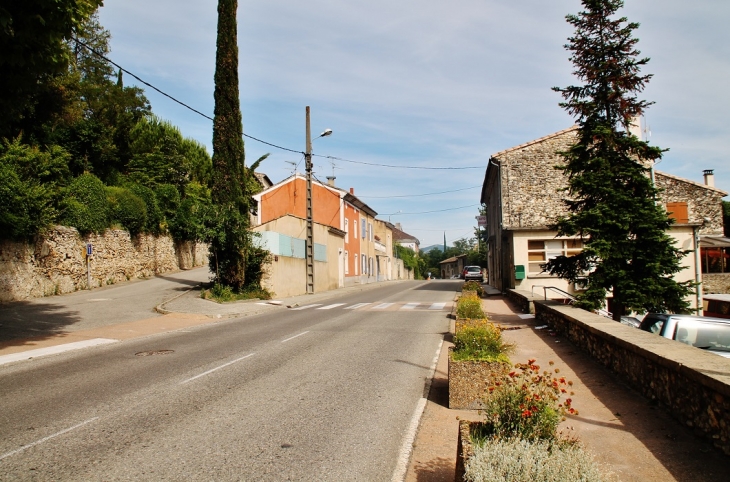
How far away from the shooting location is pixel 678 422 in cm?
540

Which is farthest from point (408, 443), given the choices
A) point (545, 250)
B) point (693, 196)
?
point (693, 196)

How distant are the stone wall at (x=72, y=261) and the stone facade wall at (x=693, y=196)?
31166 millimetres

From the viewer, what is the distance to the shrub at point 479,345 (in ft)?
23.9

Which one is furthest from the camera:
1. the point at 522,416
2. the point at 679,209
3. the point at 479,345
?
the point at 679,209

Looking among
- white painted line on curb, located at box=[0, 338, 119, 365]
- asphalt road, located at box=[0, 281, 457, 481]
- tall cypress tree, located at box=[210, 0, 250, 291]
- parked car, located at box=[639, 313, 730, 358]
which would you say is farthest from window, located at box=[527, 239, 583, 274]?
white painted line on curb, located at box=[0, 338, 119, 365]

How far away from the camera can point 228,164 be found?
2400cm

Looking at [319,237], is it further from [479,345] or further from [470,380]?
[470,380]

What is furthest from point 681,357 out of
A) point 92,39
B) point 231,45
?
point 92,39

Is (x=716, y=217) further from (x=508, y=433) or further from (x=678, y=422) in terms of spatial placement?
(x=508, y=433)

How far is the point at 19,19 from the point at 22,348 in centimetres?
701

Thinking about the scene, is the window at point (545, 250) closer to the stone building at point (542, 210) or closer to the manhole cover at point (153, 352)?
the stone building at point (542, 210)

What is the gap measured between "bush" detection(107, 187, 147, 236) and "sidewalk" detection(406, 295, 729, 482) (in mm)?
24134

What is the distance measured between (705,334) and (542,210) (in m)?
21.4

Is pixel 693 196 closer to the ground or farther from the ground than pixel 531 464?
farther from the ground
